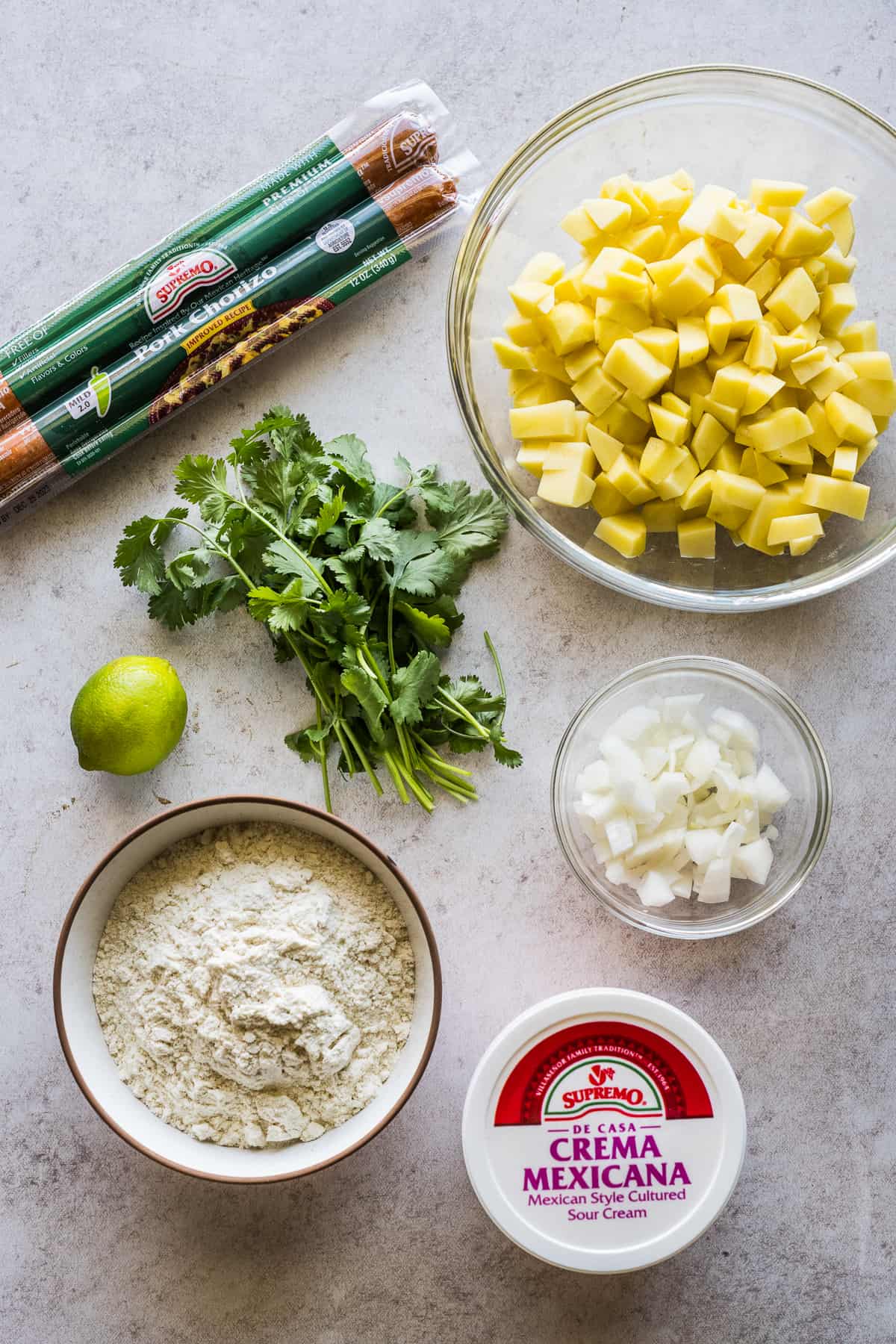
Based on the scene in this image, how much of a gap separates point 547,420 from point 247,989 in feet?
3.07

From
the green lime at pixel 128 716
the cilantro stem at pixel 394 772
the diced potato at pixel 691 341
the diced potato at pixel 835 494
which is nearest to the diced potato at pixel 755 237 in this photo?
the diced potato at pixel 691 341

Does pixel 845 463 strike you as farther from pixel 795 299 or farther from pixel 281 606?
pixel 281 606

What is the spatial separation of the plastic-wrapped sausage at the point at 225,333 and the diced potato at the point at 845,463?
2.41 ft

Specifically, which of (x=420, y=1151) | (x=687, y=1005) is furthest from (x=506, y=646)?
(x=420, y=1151)

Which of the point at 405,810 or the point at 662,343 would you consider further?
the point at 405,810

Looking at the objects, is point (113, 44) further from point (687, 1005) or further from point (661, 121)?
point (687, 1005)

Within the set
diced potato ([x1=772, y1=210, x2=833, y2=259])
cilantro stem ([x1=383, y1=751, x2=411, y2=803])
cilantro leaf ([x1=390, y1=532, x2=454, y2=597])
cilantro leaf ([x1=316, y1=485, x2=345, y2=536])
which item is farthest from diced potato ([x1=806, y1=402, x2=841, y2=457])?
cilantro stem ([x1=383, y1=751, x2=411, y2=803])

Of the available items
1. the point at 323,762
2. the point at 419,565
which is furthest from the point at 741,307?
the point at 323,762

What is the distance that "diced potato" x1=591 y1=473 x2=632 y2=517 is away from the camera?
1486mm

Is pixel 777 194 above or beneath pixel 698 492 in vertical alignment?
above

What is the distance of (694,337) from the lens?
1.38 metres

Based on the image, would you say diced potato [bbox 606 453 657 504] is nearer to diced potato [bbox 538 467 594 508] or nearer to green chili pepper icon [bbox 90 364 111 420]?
diced potato [bbox 538 467 594 508]

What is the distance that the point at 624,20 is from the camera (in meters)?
1.64

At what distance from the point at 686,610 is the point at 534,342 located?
0.50 metres
